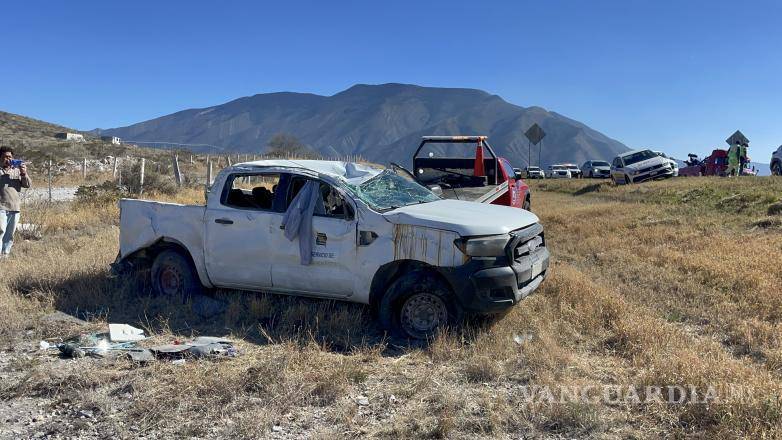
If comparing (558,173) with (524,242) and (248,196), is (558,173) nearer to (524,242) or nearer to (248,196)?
(248,196)

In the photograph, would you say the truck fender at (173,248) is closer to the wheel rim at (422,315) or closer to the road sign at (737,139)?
the wheel rim at (422,315)

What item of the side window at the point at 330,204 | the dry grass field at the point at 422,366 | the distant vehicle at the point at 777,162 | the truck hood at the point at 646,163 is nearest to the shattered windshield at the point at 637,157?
the truck hood at the point at 646,163

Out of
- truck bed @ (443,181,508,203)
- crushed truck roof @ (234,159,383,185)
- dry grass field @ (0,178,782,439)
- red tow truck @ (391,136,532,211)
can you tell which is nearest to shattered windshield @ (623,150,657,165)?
red tow truck @ (391,136,532,211)

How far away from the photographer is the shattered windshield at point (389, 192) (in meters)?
5.94

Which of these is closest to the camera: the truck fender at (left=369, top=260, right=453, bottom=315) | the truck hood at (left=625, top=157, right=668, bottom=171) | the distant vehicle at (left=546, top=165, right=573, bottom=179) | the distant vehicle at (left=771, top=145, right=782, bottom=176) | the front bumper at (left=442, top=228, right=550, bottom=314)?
the front bumper at (left=442, top=228, right=550, bottom=314)

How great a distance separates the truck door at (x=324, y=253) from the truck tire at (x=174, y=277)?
1.16m

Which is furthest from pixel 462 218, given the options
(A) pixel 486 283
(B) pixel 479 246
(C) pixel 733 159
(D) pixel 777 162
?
(C) pixel 733 159

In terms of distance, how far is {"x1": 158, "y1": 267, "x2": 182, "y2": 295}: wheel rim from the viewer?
22.3 ft

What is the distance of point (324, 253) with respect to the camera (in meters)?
5.83

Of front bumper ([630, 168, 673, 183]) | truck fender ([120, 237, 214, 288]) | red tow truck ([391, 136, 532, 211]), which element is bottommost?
truck fender ([120, 237, 214, 288])

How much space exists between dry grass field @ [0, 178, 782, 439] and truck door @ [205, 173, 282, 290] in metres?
0.30

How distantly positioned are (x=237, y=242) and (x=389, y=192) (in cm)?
171

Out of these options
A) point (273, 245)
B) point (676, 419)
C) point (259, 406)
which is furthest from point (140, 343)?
point (676, 419)

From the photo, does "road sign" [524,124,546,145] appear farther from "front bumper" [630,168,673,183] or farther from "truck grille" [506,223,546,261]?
"truck grille" [506,223,546,261]
